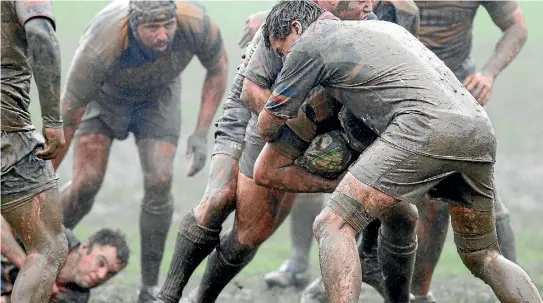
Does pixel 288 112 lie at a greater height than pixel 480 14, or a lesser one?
greater

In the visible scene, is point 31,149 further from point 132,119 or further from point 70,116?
point 132,119

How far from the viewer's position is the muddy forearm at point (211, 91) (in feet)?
26.5

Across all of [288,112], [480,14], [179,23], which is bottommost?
[480,14]

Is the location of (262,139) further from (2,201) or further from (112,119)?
(112,119)

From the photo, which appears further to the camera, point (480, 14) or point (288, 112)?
point (480, 14)

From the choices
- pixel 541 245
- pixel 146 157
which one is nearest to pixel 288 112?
pixel 146 157

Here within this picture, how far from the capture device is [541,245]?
35.0ft

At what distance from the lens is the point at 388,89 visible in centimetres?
520

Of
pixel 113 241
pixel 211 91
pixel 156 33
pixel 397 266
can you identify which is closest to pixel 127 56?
pixel 156 33

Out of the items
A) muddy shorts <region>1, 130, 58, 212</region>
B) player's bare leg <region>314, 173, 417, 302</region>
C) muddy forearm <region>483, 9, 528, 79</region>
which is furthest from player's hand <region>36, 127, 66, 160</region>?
muddy forearm <region>483, 9, 528, 79</region>

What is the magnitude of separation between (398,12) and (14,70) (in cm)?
214

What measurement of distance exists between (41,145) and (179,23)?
210cm

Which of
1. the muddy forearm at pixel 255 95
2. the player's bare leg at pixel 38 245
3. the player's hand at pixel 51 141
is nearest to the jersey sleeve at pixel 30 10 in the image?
the player's hand at pixel 51 141

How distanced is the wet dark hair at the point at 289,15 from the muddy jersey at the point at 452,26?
2.38 metres
